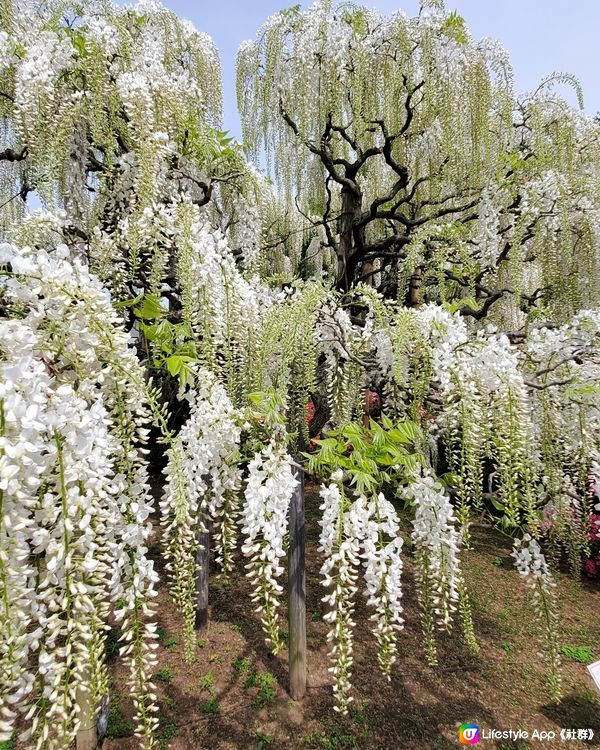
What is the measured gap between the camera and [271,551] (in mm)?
1804

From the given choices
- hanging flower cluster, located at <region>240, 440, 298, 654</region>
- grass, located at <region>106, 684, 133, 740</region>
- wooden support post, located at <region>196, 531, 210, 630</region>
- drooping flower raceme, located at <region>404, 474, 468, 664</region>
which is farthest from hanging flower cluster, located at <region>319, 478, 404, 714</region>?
wooden support post, located at <region>196, 531, 210, 630</region>

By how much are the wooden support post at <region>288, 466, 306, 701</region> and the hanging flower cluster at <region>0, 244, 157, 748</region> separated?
5.45ft

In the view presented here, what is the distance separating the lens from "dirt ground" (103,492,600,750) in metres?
2.89

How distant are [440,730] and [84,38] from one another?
540 cm

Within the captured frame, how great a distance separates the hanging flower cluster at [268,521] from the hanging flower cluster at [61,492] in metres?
0.43

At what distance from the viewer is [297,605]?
3178mm

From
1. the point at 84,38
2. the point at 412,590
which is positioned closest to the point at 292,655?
the point at 412,590

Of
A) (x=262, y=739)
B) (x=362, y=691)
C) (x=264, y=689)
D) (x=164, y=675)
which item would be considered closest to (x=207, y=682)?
(x=164, y=675)

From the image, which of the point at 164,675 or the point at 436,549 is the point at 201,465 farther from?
the point at 164,675

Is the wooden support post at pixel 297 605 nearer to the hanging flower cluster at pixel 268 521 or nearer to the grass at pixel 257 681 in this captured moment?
the grass at pixel 257 681

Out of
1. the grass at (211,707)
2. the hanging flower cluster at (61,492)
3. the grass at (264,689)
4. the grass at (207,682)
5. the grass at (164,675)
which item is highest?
the hanging flower cluster at (61,492)

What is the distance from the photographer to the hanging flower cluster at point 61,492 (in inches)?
40.4

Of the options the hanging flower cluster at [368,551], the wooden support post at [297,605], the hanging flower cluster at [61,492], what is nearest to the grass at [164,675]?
the wooden support post at [297,605]

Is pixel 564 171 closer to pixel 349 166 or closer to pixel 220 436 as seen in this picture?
pixel 349 166
